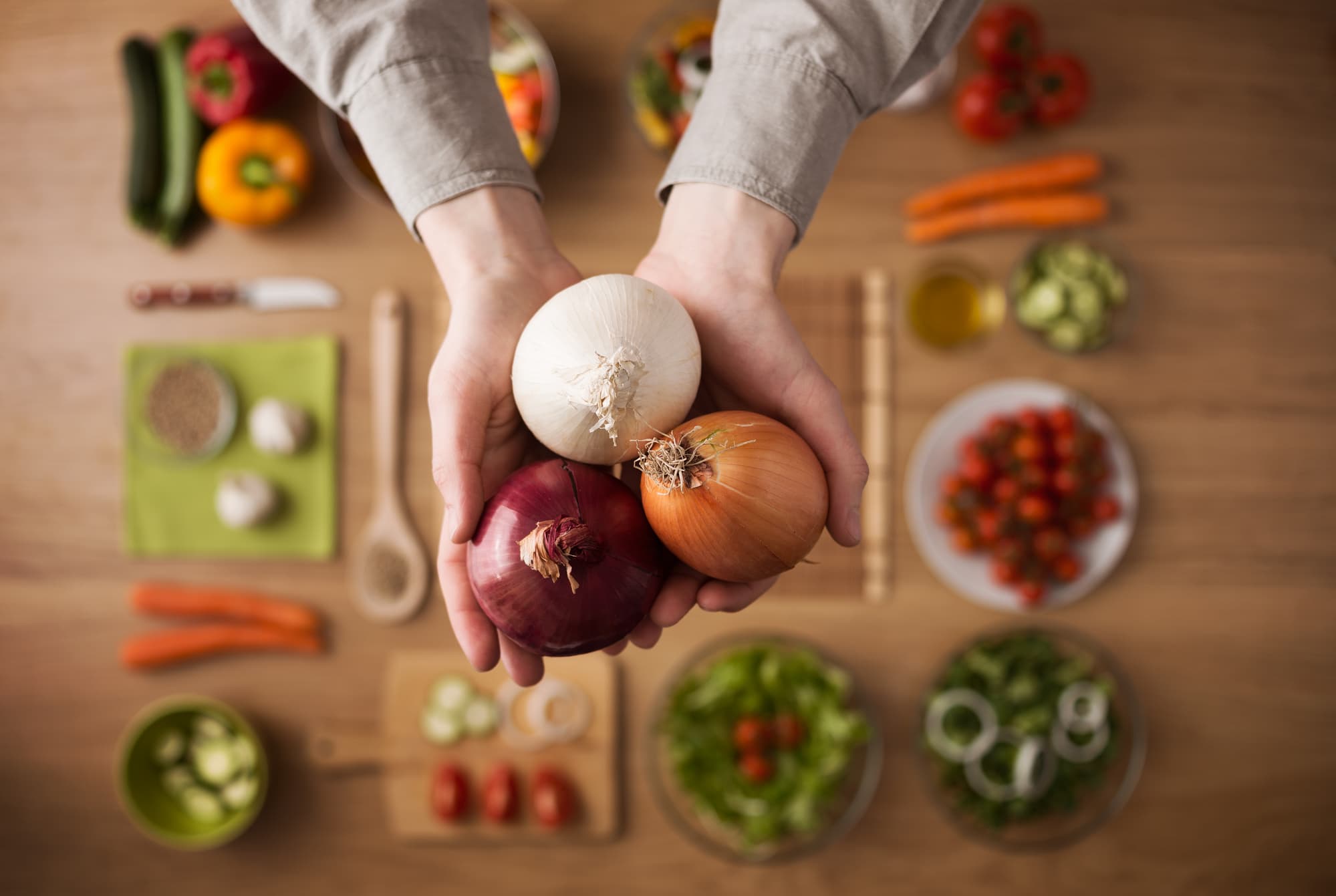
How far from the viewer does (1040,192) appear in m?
1.49

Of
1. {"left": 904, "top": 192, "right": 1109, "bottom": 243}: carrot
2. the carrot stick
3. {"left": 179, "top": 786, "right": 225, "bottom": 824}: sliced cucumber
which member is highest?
{"left": 904, "top": 192, "right": 1109, "bottom": 243}: carrot

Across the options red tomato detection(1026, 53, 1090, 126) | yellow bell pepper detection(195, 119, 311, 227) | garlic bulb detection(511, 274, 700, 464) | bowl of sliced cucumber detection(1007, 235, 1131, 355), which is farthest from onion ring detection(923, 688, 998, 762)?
yellow bell pepper detection(195, 119, 311, 227)

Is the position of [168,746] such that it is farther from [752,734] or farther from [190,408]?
[752,734]

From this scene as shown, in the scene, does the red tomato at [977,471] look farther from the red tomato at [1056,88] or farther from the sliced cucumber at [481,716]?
the sliced cucumber at [481,716]

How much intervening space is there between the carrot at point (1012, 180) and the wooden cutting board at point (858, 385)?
16 centimetres

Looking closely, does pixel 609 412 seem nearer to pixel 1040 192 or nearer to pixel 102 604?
pixel 1040 192

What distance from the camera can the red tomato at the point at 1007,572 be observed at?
1408 millimetres

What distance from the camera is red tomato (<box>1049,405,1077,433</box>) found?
141cm

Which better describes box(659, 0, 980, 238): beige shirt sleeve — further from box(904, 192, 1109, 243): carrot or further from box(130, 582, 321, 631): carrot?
box(130, 582, 321, 631): carrot

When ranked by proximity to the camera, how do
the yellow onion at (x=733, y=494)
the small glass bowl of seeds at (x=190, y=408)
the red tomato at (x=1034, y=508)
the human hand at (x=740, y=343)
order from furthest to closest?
the small glass bowl of seeds at (x=190, y=408) → the red tomato at (x=1034, y=508) → the human hand at (x=740, y=343) → the yellow onion at (x=733, y=494)

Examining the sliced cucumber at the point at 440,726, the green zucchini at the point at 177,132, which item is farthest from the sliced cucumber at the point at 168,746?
the green zucchini at the point at 177,132

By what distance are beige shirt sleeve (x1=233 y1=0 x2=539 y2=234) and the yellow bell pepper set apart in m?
0.61

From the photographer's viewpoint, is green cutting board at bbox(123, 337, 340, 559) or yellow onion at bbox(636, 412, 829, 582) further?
green cutting board at bbox(123, 337, 340, 559)

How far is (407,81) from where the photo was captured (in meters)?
0.88
